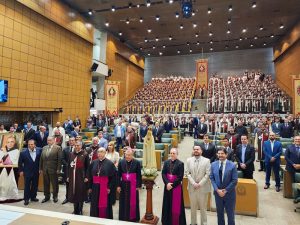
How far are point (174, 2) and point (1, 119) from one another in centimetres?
1116

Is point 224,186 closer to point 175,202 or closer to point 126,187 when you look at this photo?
point 175,202

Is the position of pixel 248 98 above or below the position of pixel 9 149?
above

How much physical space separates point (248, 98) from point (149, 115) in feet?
26.0

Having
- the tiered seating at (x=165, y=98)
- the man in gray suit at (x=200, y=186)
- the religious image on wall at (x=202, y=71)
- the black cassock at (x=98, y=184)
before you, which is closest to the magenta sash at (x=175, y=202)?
the man in gray suit at (x=200, y=186)

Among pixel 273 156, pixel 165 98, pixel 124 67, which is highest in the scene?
pixel 124 67

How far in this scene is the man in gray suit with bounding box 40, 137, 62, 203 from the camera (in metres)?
5.06

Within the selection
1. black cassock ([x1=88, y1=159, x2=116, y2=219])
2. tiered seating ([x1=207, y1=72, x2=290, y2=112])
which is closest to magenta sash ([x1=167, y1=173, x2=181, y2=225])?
black cassock ([x1=88, y1=159, x2=116, y2=219])

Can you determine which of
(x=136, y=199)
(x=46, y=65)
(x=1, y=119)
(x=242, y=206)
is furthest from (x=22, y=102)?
(x=242, y=206)

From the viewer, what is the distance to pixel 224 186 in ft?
11.8

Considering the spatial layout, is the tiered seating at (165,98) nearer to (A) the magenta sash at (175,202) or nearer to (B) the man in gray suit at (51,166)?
(B) the man in gray suit at (51,166)

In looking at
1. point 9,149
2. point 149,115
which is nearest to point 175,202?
point 9,149

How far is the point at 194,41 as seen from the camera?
2250 centimetres

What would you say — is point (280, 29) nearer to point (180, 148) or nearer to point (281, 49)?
point (281, 49)

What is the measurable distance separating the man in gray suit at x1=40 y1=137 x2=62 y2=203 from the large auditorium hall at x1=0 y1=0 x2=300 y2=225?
0.07 feet
